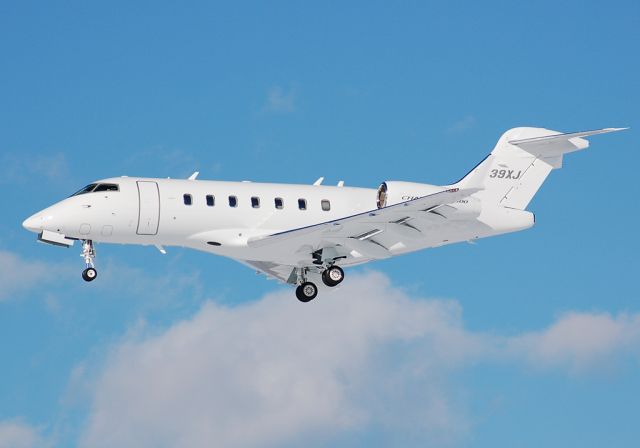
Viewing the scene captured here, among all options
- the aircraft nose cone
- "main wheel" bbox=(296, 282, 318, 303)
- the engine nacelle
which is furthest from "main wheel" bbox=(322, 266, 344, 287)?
the aircraft nose cone

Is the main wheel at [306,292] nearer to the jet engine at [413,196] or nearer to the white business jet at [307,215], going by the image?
the white business jet at [307,215]

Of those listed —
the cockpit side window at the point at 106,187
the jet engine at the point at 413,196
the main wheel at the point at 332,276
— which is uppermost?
the cockpit side window at the point at 106,187

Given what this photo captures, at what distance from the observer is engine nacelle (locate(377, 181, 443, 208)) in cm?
3459

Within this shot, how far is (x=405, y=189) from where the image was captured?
3475 centimetres

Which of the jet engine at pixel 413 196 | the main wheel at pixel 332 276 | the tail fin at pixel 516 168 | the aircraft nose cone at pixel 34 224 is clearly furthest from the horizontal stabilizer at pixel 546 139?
the aircraft nose cone at pixel 34 224

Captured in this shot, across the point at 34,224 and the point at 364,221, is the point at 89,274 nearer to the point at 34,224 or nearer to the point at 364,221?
the point at 34,224

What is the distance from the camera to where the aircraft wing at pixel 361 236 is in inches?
1261

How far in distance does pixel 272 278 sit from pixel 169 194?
509 cm

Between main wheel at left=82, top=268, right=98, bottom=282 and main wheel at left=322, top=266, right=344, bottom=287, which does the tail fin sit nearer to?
main wheel at left=322, top=266, right=344, bottom=287

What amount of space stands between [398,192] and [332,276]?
2.89 meters

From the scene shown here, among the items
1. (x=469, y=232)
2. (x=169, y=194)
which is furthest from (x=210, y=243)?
(x=469, y=232)

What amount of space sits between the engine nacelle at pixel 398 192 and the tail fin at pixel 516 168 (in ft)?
6.58

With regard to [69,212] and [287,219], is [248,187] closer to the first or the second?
[287,219]

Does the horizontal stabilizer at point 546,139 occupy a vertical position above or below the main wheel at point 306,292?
above
